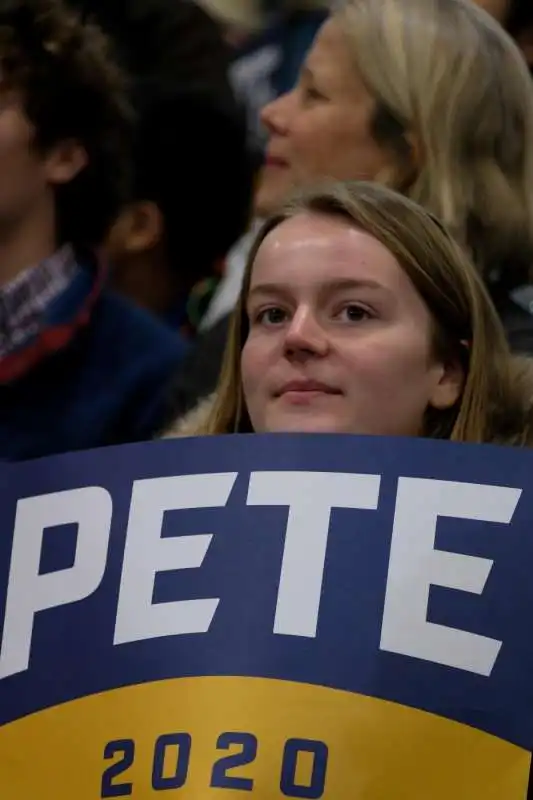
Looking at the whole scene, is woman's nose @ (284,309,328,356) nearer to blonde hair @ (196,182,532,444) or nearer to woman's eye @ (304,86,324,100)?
blonde hair @ (196,182,532,444)

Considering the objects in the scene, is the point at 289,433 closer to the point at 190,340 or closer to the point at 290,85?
the point at 190,340

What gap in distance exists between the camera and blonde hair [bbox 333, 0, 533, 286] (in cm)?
106

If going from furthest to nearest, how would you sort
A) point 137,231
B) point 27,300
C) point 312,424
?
point 137,231 < point 27,300 < point 312,424

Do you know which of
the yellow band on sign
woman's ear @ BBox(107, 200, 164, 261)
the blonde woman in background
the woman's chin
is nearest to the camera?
the yellow band on sign

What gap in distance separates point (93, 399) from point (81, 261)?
15cm

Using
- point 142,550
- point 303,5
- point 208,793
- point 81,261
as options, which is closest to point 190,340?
point 81,261

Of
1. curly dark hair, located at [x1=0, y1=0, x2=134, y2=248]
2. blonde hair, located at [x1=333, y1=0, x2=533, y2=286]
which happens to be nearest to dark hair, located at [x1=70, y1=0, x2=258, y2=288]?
curly dark hair, located at [x1=0, y1=0, x2=134, y2=248]

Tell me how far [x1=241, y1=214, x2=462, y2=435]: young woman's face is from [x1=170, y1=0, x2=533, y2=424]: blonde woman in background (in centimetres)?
17

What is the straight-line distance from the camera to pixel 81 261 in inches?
48.4

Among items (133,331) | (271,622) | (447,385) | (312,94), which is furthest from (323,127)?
(271,622)

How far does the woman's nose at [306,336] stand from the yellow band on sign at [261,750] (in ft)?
0.70

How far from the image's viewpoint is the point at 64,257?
1.21 metres

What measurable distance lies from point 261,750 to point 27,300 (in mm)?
565

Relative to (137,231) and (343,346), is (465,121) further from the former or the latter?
(137,231)
